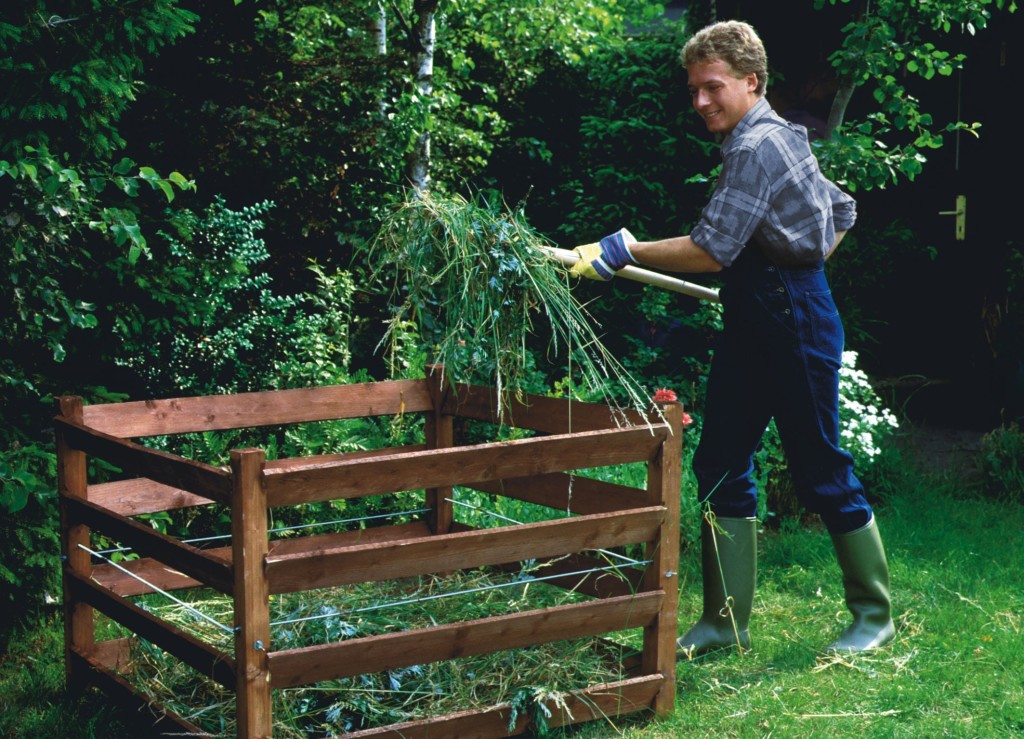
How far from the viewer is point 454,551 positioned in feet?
10.3

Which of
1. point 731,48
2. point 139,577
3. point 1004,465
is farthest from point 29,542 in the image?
point 1004,465

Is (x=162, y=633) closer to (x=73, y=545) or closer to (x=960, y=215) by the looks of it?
(x=73, y=545)

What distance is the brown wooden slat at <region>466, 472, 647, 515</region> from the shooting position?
11.9 ft

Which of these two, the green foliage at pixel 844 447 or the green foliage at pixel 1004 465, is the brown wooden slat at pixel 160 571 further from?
the green foliage at pixel 1004 465

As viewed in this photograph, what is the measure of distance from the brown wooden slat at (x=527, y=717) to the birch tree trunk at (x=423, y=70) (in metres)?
3.73

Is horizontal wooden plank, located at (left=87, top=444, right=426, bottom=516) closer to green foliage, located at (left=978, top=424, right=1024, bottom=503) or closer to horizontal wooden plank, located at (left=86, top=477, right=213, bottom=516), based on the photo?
horizontal wooden plank, located at (left=86, top=477, right=213, bottom=516)

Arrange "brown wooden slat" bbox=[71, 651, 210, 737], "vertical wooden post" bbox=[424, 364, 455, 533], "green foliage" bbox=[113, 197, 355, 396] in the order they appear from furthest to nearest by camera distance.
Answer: "green foliage" bbox=[113, 197, 355, 396] → "vertical wooden post" bbox=[424, 364, 455, 533] → "brown wooden slat" bbox=[71, 651, 210, 737]

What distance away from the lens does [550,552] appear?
10.9ft

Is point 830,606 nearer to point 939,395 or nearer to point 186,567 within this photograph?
point 186,567

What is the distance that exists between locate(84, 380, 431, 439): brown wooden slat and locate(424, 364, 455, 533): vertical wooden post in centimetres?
4

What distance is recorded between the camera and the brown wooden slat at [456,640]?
9.75ft

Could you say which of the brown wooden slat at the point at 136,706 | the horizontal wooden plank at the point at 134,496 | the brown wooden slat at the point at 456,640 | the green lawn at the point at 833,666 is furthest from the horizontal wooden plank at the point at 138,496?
the brown wooden slat at the point at 456,640

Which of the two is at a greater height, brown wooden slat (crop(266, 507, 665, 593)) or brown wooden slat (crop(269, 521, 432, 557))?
brown wooden slat (crop(266, 507, 665, 593))

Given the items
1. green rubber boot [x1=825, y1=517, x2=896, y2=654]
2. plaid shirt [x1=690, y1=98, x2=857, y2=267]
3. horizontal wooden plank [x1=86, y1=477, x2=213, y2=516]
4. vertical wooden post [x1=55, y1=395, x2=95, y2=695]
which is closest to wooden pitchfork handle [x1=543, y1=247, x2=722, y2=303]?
plaid shirt [x1=690, y1=98, x2=857, y2=267]
